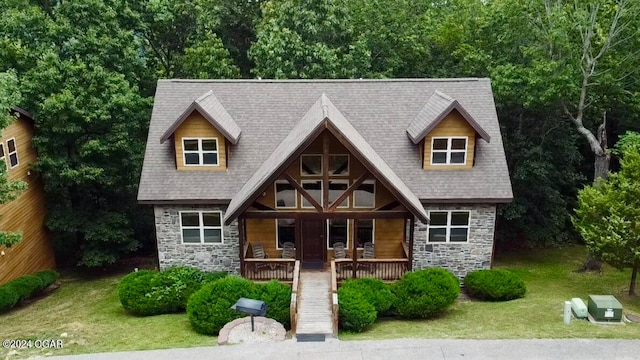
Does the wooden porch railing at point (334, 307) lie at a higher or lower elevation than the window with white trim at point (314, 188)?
lower

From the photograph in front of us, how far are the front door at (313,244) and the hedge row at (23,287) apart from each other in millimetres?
11323

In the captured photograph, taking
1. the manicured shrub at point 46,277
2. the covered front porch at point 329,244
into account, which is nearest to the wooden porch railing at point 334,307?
the covered front porch at point 329,244

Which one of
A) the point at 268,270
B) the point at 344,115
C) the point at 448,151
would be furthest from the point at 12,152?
the point at 448,151

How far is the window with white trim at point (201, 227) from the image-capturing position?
20.7 meters

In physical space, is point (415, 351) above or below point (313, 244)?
below

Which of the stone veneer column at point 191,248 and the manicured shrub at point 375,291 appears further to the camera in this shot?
the stone veneer column at point 191,248

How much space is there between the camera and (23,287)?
69.2 ft

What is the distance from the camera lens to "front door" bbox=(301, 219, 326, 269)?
20.6 meters

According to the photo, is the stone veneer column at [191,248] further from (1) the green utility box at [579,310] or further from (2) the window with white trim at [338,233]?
(1) the green utility box at [579,310]

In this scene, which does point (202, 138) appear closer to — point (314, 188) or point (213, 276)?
point (314, 188)

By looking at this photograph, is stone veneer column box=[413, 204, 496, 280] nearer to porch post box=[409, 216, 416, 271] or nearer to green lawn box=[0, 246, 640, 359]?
porch post box=[409, 216, 416, 271]

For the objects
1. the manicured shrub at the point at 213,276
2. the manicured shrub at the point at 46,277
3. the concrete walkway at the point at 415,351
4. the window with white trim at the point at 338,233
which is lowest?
the manicured shrub at the point at 46,277

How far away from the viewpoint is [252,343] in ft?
51.1

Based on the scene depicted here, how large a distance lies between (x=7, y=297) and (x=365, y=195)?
1438cm
